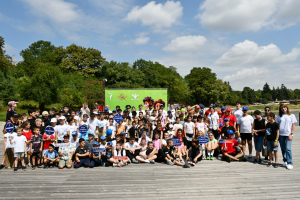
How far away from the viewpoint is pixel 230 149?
7.09 meters

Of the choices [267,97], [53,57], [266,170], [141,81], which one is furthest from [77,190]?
[267,97]

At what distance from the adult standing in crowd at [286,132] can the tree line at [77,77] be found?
1240 inches

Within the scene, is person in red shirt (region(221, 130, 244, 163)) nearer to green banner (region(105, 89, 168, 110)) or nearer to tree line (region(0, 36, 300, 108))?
green banner (region(105, 89, 168, 110))

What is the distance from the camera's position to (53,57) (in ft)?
167

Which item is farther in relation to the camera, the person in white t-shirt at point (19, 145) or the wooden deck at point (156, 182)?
the person in white t-shirt at point (19, 145)

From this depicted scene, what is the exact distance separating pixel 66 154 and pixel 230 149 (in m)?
5.87

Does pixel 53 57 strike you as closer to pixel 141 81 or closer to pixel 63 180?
pixel 141 81

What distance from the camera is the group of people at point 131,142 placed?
6281mm

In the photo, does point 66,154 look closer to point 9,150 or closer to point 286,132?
point 9,150

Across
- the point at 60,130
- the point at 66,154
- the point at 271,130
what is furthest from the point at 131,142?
the point at 271,130

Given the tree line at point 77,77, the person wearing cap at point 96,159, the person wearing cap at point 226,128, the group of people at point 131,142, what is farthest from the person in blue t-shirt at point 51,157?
the tree line at point 77,77

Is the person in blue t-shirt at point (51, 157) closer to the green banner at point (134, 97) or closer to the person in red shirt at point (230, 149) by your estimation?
the person in red shirt at point (230, 149)

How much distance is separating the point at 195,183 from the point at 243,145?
10.6 ft

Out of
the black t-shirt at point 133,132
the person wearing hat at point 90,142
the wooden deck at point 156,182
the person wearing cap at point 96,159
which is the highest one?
the black t-shirt at point 133,132
